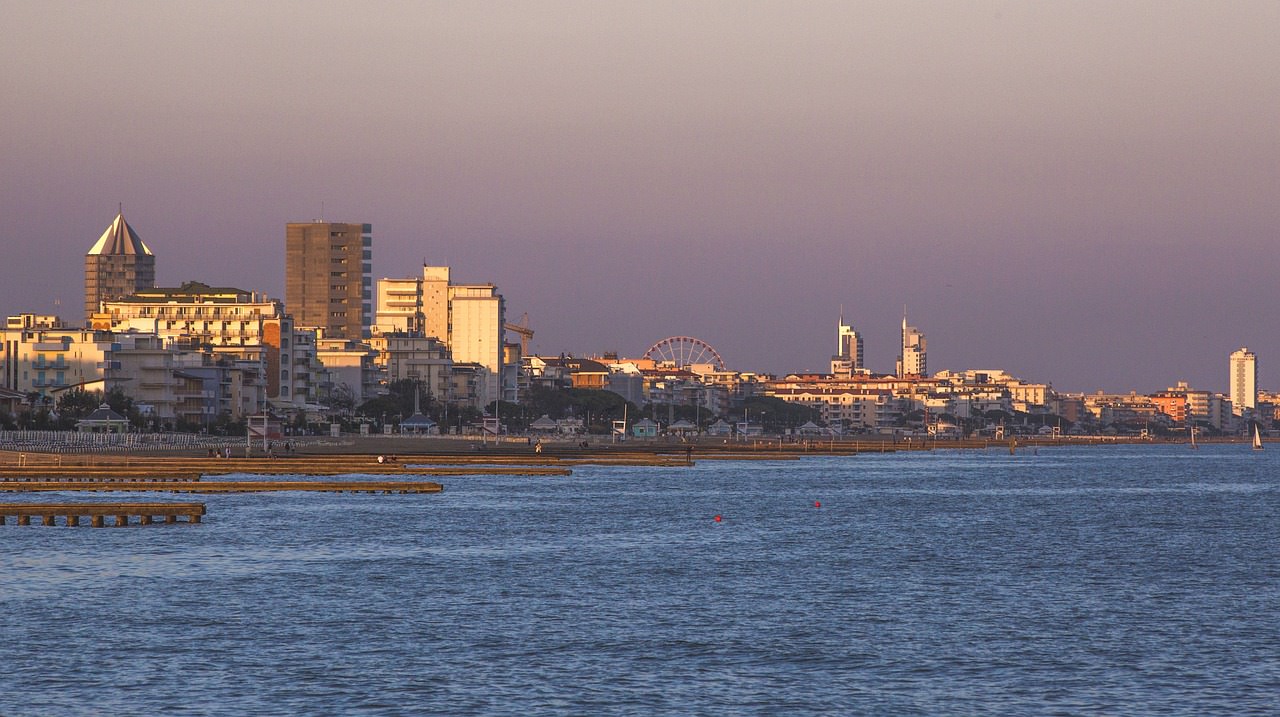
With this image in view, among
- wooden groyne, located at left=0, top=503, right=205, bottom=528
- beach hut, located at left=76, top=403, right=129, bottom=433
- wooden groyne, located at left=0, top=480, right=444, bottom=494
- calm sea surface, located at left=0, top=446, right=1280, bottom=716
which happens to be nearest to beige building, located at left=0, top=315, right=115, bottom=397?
beach hut, located at left=76, top=403, right=129, bottom=433

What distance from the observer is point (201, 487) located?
82312 mm

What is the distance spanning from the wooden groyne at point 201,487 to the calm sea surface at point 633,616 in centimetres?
663

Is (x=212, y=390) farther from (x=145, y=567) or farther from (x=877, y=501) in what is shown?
(x=145, y=567)

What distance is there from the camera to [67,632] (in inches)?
1448

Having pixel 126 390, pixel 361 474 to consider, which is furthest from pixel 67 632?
pixel 126 390

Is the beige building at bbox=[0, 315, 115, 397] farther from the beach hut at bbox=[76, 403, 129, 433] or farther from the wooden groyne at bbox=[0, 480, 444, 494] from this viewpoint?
the wooden groyne at bbox=[0, 480, 444, 494]

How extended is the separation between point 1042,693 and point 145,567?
27.3 meters

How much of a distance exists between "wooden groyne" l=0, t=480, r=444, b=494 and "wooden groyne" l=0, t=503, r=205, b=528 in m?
14.6

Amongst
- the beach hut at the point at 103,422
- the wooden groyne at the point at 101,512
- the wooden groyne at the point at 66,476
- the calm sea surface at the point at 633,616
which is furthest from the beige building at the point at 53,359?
the wooden groyne at the point at 101,512

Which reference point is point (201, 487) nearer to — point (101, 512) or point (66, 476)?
point (66, 476)

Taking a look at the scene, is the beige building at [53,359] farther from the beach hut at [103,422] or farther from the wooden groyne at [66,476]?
the wooden groyne at [66,476]

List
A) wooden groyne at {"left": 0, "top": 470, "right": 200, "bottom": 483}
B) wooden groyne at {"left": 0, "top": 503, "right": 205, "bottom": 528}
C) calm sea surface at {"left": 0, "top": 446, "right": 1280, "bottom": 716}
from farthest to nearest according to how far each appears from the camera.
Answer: wooden groyne at {"left": 0, "top": 470, "right": 200, "bottom": 483} < wooden groyne at {"left": 0, "top": 503, "right": 205, "bottom": 528} < calm sea surface at {"left": 0, "top": 446, "right": 1280, "bottom": 716}

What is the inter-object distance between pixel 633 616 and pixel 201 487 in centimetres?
4599

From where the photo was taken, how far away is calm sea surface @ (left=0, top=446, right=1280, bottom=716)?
101 feet
